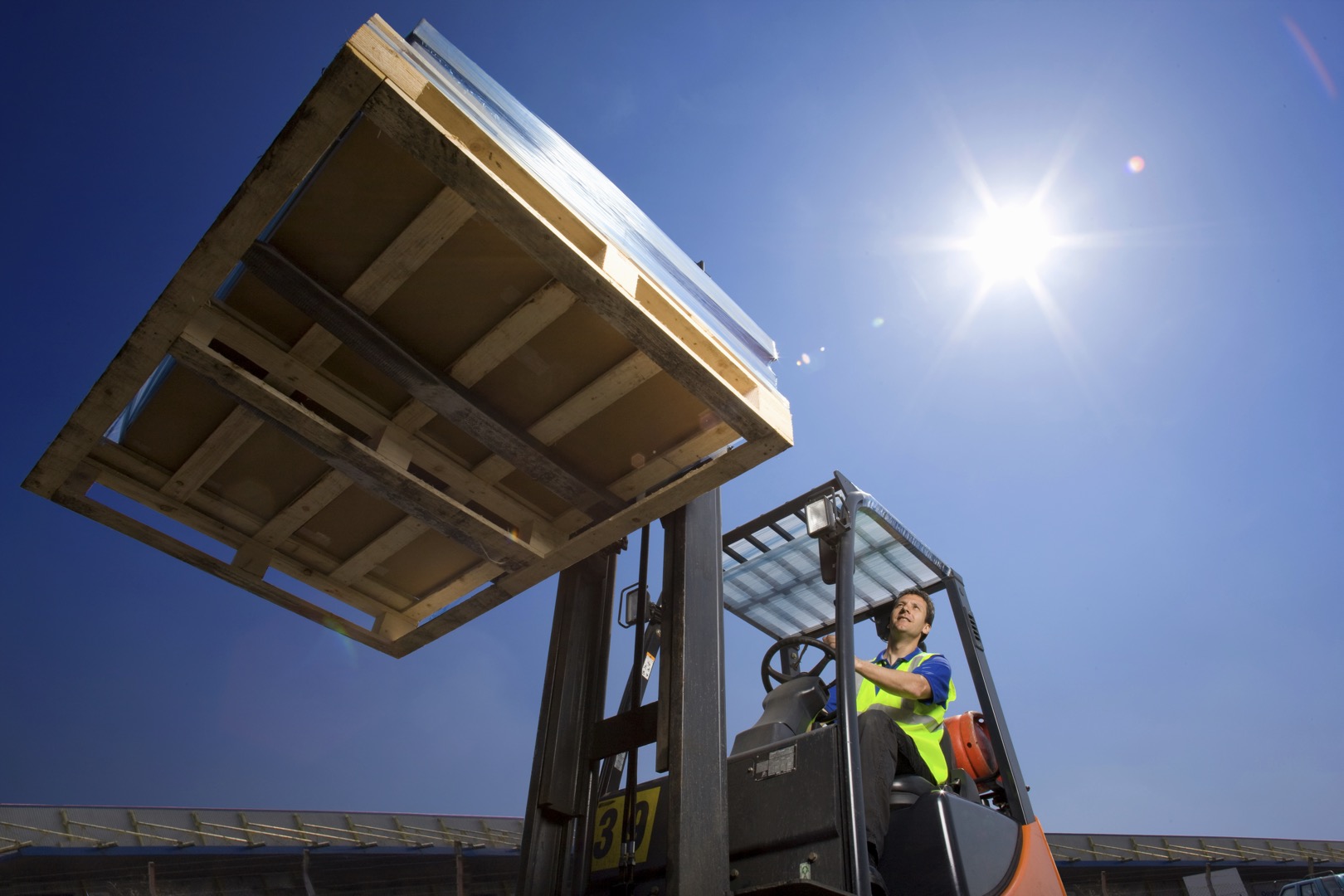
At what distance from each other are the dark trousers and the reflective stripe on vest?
0.19 ft

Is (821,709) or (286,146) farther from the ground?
(286,146)

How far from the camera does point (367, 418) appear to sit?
3.29 meters

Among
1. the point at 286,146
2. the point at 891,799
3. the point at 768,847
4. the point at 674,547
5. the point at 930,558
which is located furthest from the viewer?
the point at 930,558

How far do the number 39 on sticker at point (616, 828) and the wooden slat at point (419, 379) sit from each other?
118cm

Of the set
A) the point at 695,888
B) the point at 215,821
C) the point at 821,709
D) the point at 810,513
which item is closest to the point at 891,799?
the point at 821,709

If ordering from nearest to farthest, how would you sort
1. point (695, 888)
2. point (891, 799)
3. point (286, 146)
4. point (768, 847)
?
point (286, 146) → point (695, 888) → point (768, 847) → point (891, 799)

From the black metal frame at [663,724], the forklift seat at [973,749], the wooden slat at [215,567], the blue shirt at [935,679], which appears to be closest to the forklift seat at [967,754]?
the forklift seat at [973,749]

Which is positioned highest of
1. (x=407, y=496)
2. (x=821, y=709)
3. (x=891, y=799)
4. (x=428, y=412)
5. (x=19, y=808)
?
(x=19, y=808)

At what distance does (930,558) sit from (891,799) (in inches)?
54.6

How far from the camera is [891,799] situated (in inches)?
128

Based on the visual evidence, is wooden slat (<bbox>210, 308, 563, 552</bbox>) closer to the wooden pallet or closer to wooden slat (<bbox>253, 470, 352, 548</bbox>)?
the wooden pallet

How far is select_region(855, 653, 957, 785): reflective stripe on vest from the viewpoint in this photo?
136 inches

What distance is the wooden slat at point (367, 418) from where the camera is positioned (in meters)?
3.02

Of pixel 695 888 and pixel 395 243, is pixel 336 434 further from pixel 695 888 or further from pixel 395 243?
pixel 695 888
